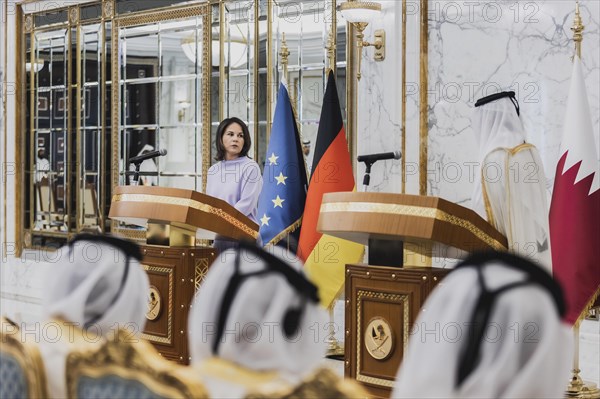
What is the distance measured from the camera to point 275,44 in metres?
8.34

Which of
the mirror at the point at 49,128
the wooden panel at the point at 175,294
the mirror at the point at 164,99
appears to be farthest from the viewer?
the mirror at the point at 49,128

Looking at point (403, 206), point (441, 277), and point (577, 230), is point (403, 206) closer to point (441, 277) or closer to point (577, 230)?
point (441, 277)

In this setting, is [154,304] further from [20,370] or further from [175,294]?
[20,370]

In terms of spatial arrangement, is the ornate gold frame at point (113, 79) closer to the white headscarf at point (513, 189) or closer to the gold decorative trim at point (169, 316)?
the gold decorative trim at point (169, 316)

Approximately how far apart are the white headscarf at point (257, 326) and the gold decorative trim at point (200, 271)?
3485 millimetres

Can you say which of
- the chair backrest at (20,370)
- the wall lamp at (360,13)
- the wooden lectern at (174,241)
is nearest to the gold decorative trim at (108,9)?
the wall lamp at (360,13)

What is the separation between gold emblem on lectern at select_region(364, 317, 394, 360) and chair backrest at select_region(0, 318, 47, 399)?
2.22 meters

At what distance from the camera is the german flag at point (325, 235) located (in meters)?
6.43

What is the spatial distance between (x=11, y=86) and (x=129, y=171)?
2403 millimetres

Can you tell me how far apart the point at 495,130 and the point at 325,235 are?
1.87 meters

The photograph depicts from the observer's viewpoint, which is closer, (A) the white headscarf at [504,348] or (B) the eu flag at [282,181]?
(A) the white headscarf at [504,348]

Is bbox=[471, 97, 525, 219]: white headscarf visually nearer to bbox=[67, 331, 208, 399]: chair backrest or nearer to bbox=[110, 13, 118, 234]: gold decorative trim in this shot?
bbox=[67, 331, 208, 399]: chair backrest

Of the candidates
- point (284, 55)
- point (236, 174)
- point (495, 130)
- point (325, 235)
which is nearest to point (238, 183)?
point (236, 174)

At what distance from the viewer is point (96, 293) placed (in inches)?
101
